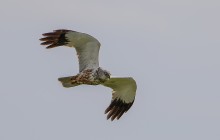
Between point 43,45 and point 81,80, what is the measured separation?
1746 mm

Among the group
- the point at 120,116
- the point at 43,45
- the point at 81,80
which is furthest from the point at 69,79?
the point at 120,116

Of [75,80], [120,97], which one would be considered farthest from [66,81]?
[120,97]

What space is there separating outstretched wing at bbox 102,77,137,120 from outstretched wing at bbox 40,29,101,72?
98cm

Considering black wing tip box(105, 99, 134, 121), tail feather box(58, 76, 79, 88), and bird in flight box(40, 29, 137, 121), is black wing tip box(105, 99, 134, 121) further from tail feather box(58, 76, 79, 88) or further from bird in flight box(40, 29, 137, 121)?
tail feather box(58, 76, 79, 88)

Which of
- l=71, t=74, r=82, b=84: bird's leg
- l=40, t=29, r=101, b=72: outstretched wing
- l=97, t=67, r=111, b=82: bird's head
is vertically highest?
l=40, t=29, r=101, b=72: outstretched wing

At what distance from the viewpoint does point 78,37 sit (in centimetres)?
1819

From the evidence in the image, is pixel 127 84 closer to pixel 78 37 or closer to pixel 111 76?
pixel 111 76

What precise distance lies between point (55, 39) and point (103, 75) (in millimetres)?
1990

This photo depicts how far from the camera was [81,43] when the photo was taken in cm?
1825

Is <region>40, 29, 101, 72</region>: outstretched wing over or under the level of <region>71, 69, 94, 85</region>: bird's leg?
over

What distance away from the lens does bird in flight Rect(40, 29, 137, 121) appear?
17844mm

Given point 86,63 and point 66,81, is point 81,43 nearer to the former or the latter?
point 86,63

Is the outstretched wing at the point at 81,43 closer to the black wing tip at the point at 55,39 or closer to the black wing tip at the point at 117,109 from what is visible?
the black wing tip at the point at 55,39

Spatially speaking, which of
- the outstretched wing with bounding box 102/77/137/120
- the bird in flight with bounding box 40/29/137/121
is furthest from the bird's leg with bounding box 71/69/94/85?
the outstretched wing with bounding box 102/77/137/120
